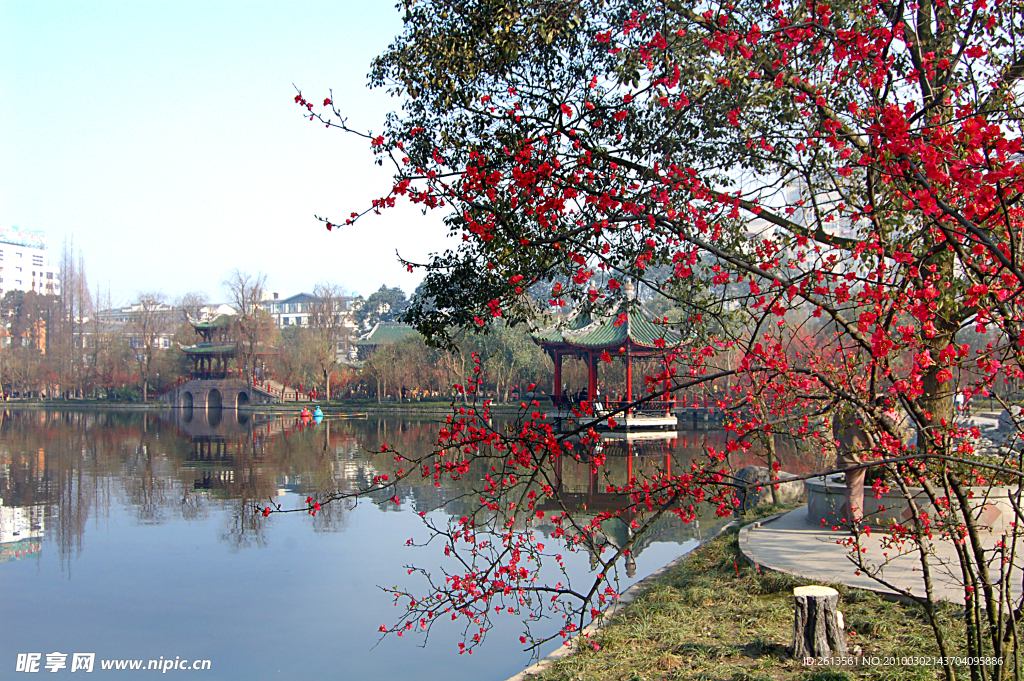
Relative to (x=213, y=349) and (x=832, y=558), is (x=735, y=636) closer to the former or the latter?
(x=832, y=558)

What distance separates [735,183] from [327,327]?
37635 mm

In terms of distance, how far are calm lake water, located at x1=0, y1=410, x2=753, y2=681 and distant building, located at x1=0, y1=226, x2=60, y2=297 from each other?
75929mm

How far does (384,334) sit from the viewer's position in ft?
151

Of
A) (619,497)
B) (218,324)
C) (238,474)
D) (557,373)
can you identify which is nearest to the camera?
(619,497)

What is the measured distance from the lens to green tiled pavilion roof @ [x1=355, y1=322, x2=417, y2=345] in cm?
4469

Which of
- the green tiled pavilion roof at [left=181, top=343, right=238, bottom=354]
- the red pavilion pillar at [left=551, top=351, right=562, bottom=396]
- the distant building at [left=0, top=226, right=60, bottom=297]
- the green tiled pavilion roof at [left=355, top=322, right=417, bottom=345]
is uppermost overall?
the distant building at [left=0, top=226, right=60, bottom=297]

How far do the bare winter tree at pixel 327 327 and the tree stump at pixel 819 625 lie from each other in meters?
35.6

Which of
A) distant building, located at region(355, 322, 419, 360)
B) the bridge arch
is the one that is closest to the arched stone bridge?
the bridge arch

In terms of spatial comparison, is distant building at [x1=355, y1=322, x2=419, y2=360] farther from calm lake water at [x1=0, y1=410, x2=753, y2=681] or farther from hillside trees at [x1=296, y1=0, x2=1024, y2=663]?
hillside trees at [x1=296, y1=0, x2=1024, y2=663]

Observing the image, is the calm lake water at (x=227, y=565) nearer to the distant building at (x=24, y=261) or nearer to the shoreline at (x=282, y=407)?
the shoreline at (x=282, y=407)

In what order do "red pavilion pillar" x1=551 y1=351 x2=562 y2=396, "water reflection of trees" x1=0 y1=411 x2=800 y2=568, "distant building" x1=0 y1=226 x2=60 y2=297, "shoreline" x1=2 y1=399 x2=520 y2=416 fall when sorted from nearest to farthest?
"water reflection of trees" x1=0 y1=411 x2=800 y2=568 → "red pavilion pillar" x1=551 y1=351 x2=562 y2=396 → "shoreline" x1=2 y1=399 x2=520 y2=416 → "distant building" x1=0 y1=226 x2=60 y2=297

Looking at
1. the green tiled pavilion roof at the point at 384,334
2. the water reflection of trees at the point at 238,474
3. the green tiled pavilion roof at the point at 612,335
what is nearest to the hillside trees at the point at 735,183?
the water reflection of trees at the point at 238,474

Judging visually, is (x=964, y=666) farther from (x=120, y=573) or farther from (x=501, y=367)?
(x=501, y=367)

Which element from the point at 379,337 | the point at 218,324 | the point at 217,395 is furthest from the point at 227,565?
the point at 379,337
